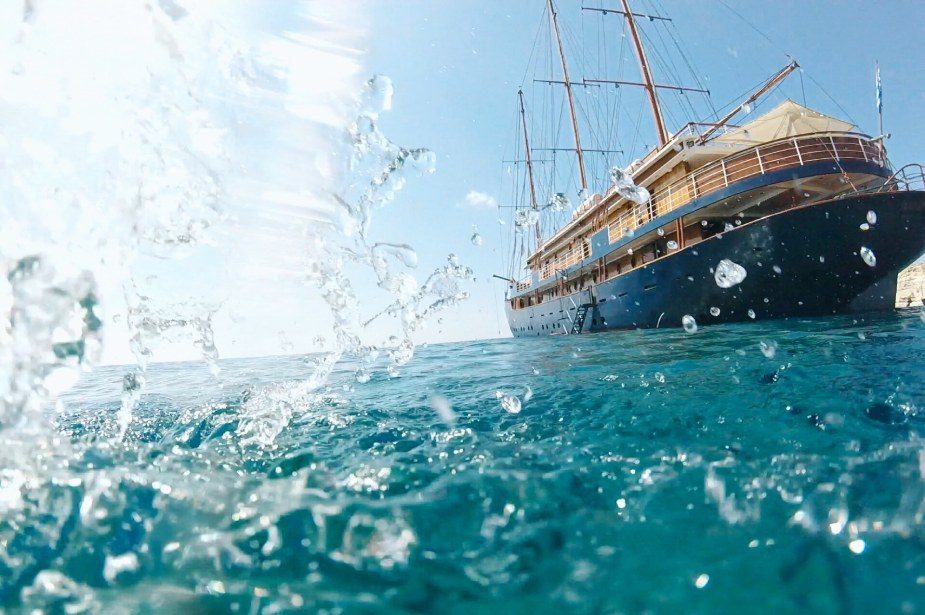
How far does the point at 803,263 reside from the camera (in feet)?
37.1

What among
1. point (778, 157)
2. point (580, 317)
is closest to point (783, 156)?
point (778, 157)

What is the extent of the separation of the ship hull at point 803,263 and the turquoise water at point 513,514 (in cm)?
935

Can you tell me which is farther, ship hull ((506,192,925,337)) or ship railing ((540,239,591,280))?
ship railing ((540,239,591,280))

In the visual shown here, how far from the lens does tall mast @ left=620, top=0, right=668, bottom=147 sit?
1927 centimetres

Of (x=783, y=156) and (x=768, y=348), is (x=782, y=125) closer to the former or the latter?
(x=783, y=156)

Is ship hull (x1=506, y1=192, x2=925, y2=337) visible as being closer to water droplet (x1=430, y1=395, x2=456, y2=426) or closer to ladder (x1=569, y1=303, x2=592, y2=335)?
ladder (x1=569, y1=303, x2=592, y2=335)

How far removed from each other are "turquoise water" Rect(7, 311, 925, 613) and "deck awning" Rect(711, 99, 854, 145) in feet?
48.6

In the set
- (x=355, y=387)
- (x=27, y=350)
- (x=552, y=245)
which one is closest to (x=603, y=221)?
(x=552, y=245)

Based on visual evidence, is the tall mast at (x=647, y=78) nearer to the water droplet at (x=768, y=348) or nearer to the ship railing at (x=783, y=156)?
the ship railing at (x=783, y=156)

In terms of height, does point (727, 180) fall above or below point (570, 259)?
above

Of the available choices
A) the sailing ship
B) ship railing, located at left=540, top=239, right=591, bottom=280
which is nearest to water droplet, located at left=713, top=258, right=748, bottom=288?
the sailing ship

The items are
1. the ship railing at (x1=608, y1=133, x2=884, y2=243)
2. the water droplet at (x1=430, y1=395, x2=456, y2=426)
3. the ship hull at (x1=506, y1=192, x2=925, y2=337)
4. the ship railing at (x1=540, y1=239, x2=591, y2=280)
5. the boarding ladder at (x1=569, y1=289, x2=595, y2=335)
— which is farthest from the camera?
the ship railing at (x1=540, y1=239, x2=591, y2=280)

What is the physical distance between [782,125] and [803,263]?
21.7 ft

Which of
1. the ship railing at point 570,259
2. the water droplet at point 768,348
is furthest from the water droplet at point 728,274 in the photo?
the ship railing at point 570,259
